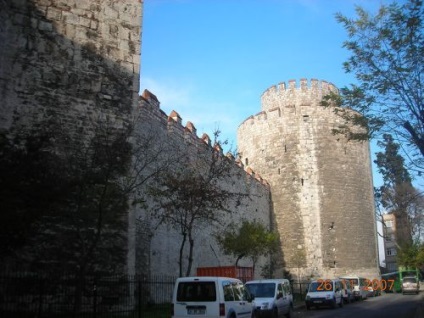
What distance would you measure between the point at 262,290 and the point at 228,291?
513 cm

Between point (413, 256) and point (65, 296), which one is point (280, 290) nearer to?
point (65, 296)

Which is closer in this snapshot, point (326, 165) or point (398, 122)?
point (398, 122)

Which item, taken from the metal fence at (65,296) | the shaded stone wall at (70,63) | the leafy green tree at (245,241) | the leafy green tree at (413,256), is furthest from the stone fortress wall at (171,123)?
the leafy green tree at (413,256)

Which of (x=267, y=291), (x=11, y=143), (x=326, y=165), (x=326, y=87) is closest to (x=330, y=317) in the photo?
(x=267, y=291)

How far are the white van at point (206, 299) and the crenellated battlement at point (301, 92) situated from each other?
81.7ft

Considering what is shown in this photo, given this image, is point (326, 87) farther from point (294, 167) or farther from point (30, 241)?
point (30, 241)

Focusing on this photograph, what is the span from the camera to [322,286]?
20.4 m

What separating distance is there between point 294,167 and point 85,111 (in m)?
23.0

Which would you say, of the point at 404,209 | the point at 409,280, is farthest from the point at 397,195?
the point at 409,280

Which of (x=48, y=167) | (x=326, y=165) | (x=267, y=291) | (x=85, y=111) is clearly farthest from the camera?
(x=326, y=165)

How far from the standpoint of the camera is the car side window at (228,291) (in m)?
10.1

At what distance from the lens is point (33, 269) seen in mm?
10617

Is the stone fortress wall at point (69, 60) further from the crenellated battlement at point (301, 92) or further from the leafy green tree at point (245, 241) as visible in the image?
the crenellated battlement at point (301, 92)

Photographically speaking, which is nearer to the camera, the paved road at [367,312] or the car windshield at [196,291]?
the car windshield at [196,291]
